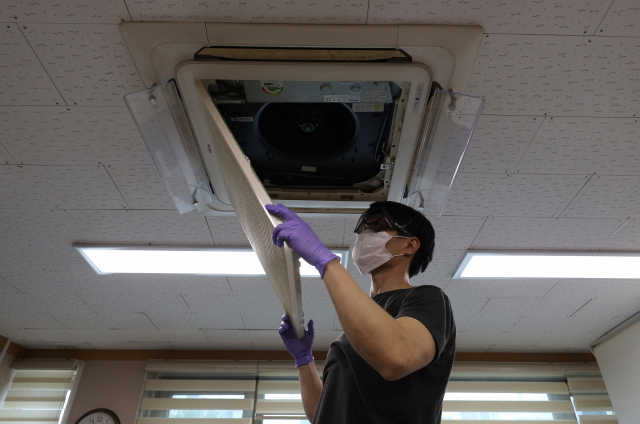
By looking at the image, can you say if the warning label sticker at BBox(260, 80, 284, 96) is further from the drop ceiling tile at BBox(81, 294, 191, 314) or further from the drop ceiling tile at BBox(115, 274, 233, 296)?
the drop ceiling tile at BBox(81, 294, 191, 314)

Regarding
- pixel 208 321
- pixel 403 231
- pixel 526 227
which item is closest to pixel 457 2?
pixel 403 231

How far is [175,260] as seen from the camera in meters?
3.01

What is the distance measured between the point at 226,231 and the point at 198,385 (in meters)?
2.20

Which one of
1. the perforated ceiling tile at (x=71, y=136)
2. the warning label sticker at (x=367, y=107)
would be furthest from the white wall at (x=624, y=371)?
the perforated ceiling tile at (x=71, y=136)

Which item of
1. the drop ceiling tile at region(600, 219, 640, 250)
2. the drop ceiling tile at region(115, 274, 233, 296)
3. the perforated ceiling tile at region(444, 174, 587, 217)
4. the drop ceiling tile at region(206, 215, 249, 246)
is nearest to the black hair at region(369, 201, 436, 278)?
the perforated ceiling tile at region(444, 174, 587, 217)

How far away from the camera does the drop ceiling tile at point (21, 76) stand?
5.32ft

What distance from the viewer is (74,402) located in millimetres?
4184

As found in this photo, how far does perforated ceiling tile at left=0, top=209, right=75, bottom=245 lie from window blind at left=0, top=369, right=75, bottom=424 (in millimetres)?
Answer: 2119

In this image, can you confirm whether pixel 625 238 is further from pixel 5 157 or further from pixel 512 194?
pixel 5 157

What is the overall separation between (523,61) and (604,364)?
3.53 m

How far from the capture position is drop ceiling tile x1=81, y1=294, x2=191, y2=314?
3.50 m

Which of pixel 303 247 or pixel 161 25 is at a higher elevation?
pixel 161 25

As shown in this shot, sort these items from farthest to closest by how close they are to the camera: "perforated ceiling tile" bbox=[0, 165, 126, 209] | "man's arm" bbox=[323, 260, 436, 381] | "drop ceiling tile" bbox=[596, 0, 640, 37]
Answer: "perforated ceiling tile" bbox=[0, 165, 126, 209], "drop ceiling tile" bbox=[596, 0, 640, 37], "man's arm" bbox=[323, 260, 436, 381]

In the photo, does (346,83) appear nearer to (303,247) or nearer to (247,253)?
(303,247)
